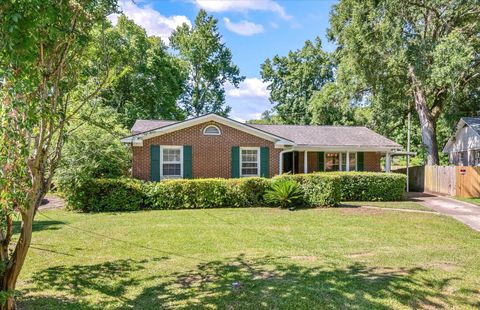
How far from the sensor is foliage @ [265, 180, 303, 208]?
43.1 feet

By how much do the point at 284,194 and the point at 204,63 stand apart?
2889 cm

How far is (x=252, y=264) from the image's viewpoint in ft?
20.7

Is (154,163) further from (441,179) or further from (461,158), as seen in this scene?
(461,158)

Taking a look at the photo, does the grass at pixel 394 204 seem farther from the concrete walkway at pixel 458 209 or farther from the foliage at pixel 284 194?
the foliage at pixel 284 194

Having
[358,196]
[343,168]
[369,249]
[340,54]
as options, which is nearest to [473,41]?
[340,54]

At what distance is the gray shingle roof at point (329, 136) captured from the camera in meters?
19.4

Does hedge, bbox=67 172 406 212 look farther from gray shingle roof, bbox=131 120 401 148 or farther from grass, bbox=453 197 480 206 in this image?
grass, bbox=453 197 480 206

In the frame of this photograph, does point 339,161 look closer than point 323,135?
Yes

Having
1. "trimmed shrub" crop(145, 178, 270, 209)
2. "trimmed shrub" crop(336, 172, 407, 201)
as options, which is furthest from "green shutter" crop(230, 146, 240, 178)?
"trimmed shrub" crop(336, 172, 407, 201)

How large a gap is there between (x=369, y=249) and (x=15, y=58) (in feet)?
23.3

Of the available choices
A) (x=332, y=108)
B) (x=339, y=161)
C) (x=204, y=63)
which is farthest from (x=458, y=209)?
(x=204, y=63)

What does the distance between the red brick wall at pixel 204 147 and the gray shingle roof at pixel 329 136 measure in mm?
3572

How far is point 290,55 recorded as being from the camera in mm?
41406

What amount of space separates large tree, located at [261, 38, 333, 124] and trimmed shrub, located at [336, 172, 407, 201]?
22.8 metres
